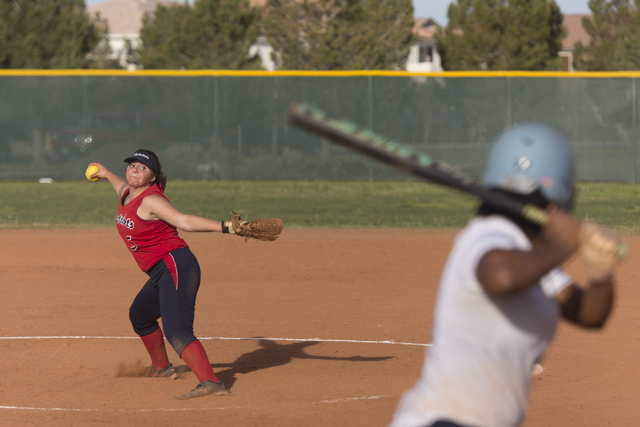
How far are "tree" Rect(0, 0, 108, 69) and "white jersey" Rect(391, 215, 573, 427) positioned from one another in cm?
2784

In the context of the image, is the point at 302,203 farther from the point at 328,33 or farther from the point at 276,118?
the point at 328,33

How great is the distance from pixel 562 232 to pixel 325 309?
699cm

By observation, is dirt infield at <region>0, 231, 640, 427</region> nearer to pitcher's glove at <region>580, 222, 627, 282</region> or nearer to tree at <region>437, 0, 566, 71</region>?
pitcher's glove at <region>580, 222, 627, 282</region>

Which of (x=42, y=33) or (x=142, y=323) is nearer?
(x=142, y=323)

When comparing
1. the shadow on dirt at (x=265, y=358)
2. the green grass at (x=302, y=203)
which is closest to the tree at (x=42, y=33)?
the green grass at (x=302, y=203)

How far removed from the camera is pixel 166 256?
607cm

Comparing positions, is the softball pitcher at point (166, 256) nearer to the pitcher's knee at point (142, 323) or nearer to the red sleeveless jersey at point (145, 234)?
the red sleeveless jersey at point (145, 234)

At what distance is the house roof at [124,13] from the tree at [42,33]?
5039 centimetres

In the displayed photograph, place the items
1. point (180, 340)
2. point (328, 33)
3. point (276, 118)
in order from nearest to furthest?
point (180, 340) < point (276, 118) < point (328, 33)

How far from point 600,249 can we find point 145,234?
4276 mm

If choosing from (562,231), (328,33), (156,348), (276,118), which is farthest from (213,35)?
(562,231)

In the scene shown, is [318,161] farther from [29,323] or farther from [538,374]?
[538,374]

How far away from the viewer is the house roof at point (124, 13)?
259 feet

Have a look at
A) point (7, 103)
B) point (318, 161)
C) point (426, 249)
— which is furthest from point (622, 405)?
point (7, 103)
